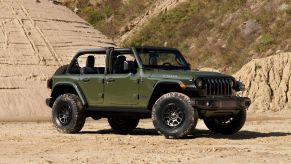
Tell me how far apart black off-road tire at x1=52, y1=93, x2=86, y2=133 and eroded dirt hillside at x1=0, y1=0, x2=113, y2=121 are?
22.0 ft

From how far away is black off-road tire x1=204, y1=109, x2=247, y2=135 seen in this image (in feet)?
43.4

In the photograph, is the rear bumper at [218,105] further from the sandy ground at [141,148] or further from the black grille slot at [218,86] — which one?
the sandy ground at [141,148]

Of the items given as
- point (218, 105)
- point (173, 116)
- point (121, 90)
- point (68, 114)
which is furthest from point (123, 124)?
point (218, 105)

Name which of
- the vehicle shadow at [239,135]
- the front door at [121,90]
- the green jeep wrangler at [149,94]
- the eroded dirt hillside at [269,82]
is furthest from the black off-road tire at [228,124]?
the eroded dirt hillside at [269,82]

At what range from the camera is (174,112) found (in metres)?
12.1

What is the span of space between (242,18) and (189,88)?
1244 inches

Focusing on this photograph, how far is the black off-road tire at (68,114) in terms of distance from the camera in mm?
13641

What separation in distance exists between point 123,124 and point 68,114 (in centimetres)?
149

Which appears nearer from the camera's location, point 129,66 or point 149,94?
point 149,94

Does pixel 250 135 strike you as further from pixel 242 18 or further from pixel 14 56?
pixel 242 18

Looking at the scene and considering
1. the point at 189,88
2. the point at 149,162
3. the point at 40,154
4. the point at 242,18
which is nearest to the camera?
the point at 149,162

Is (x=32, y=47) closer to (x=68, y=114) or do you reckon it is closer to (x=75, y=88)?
(x=68, y=114)

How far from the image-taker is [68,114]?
1393cm

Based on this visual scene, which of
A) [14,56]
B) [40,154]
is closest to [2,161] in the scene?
[40,154]
